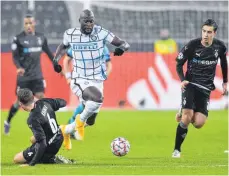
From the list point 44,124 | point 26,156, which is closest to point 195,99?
point 44,124

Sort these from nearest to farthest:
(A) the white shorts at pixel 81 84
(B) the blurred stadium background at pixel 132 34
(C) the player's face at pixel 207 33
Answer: (C) the player's face at pixel 207 33
(A) the white shorts at pixel 81 84
(B) the blurred stadium background at pixel 132 34

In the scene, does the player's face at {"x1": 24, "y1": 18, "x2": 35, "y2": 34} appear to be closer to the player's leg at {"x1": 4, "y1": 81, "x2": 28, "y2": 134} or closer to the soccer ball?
the player's leg at {"x1": 4, "y1": 81, "x2": 28, "y2": 134}

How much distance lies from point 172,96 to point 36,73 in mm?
8797

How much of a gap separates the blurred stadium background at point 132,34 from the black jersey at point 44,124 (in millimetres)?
13637

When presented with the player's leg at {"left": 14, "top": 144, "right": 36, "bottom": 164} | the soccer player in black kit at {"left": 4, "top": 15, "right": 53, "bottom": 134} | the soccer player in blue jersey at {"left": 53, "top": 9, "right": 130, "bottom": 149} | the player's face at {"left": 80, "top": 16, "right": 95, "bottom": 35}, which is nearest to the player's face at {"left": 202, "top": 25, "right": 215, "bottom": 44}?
the soccer player in blue jersey at {"left": 53, "top": 9, "right": 130, "bottom": 149}

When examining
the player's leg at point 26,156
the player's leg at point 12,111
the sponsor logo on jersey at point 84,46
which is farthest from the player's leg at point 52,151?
the player's leg at point 12,111

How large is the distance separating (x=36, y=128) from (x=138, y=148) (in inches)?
166

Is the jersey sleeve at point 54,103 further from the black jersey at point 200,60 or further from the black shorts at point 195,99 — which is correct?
the black shorts at point 195,99

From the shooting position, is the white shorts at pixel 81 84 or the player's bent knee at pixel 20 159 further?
the white shorts at pixel 81 84

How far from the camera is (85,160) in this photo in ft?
43.0

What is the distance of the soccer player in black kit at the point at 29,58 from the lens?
1862 centimetres

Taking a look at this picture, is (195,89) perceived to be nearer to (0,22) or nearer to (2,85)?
(2,85)

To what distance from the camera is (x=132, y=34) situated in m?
30.1

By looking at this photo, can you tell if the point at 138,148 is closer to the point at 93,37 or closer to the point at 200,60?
the point at 93,37
